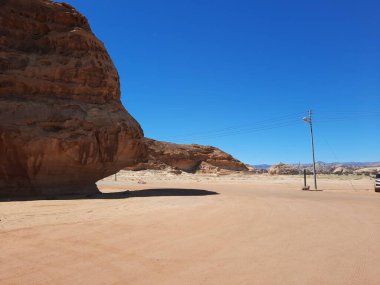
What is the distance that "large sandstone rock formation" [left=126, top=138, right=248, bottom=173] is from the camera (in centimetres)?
5978

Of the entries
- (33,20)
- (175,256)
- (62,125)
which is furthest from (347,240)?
(33,20)

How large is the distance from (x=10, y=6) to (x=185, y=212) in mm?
13924

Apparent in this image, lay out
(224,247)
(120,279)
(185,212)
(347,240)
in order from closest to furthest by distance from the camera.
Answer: (120,279)
(224,247)
(347,240)
(185,212)

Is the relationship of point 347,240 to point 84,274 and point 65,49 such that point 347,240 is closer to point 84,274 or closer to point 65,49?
point 84,274

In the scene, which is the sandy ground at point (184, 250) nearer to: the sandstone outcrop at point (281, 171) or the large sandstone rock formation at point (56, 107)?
the large sandstone rock formation at point (56, 107)

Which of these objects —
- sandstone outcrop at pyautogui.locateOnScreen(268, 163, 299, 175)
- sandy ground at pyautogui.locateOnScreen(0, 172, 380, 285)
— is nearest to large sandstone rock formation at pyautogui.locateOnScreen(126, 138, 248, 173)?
sandstone outcrop at pyautogui.locateOnScreen(268, 163, 299, 175)

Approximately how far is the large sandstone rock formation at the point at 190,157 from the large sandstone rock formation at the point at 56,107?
38.7m

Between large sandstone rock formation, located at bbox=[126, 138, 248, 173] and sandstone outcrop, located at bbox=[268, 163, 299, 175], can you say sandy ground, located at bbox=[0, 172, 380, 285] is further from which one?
sandstone outcrop, located at bbox=[268, 163, 299, 175]

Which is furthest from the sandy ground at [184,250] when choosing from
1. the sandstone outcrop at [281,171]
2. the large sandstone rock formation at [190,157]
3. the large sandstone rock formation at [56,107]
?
the sandstone outcrop at [281,171]

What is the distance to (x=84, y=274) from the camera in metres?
4.42

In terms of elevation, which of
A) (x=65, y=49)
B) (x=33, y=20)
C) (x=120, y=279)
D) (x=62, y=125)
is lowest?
(x=120, y=279)

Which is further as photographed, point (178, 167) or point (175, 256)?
point (178, 167)

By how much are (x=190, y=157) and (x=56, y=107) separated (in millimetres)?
46831

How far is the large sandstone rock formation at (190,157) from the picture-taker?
59.8 meters
